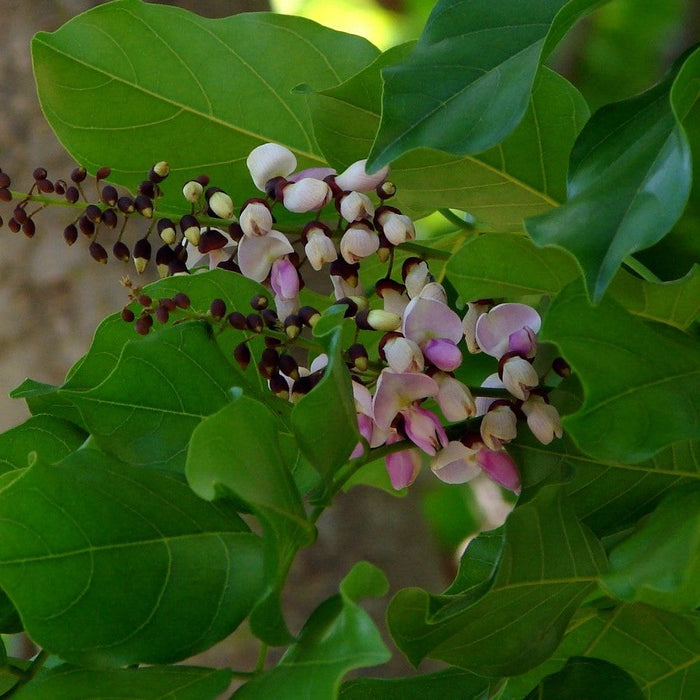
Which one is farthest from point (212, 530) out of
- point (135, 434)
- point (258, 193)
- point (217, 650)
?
point (217, 650)

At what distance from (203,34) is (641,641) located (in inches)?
12.4

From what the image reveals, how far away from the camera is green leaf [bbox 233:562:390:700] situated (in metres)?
0.26

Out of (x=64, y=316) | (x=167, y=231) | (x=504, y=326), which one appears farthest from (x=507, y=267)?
(x=64, y=316)

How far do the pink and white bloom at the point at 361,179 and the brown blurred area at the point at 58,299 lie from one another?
67 cm

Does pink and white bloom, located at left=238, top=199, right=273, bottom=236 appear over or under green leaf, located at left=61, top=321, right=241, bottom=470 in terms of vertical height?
over

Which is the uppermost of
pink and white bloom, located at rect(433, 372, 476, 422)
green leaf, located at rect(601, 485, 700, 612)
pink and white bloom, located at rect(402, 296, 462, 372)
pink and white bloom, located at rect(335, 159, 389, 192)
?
pink and white bloom, located at rect(335, 159, 389, 192)

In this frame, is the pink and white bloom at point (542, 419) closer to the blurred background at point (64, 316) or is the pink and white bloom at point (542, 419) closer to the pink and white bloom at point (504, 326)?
the pink and white bloom at point (504, 326)

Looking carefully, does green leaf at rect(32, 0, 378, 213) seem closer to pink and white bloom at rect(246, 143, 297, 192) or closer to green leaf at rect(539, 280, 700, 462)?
pink and white bloom at rect(246, 143, 297, 192)

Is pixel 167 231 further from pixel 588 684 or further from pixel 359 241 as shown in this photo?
pixel 588 684

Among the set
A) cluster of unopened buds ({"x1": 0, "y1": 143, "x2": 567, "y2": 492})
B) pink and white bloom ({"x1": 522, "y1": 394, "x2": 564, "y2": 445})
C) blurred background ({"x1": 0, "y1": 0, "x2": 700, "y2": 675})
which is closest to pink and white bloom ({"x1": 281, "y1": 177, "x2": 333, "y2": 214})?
cluster of unopened buds ({"x1": 0, "y1": 143, "x2": 567, "y2": 492})

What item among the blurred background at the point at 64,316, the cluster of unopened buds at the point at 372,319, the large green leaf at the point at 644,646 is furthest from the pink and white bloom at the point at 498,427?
the blurred background at the point at 64,316

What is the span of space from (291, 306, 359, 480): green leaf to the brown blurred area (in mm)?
691

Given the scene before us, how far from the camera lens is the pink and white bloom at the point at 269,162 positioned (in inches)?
15.3

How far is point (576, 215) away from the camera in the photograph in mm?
288
